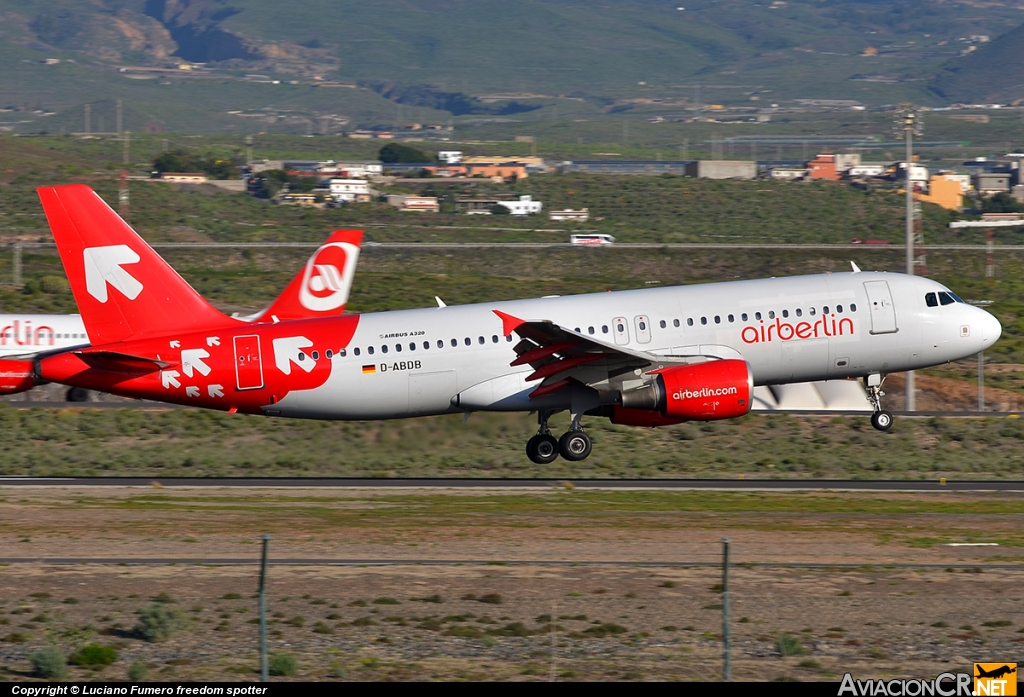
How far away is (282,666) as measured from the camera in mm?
16672

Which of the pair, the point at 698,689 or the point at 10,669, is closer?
the point at 698,689

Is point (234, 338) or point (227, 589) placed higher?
point (234, 338)

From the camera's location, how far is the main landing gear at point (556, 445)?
116 ft

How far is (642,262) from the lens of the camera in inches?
3738

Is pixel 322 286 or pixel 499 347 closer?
pixel 499 347

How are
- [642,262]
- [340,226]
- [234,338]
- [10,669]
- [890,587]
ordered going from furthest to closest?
[340,226], [642,262], [234,338], [890,587], [10,669]

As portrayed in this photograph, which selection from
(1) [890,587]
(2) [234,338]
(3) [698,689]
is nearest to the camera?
(3) [698,689]

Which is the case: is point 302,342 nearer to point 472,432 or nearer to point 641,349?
point 472,432

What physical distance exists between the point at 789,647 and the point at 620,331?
17.8 m

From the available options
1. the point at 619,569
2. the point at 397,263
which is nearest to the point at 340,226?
the point at 397,263

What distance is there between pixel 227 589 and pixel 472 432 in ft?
49.5

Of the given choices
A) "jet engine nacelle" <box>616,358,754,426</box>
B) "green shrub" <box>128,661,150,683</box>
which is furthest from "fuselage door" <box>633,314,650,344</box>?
"green shrub" <box>128,661,150,683</box>

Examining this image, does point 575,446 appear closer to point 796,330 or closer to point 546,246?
point 796,330

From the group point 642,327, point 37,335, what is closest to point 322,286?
point 642,327
